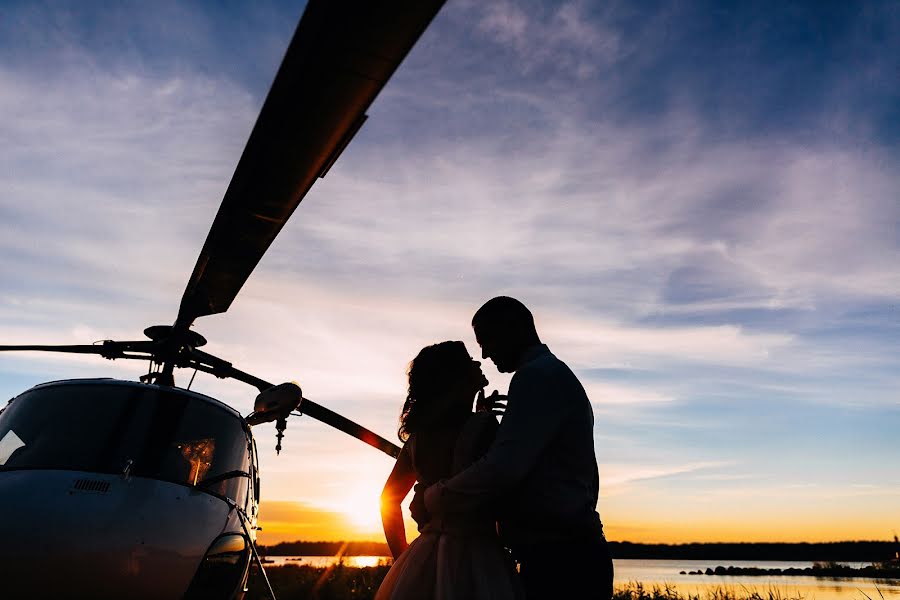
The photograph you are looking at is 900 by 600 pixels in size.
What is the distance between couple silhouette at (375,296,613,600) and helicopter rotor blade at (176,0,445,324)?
1.32m

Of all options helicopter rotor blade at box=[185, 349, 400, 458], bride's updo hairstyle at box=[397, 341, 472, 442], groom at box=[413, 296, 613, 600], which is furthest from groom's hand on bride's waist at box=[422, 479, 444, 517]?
helicopter rotor blade at box=[185, 349, 400, 458]

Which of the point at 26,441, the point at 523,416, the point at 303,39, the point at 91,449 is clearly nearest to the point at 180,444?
the point at 91,449

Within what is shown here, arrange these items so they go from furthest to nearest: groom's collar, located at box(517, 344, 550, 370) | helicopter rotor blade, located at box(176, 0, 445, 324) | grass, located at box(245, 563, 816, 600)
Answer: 1. grass, located at box(245, 563, 816, 600)
2. groom's collar, located at box(517, 344, 550, 370)
3. helicopter rotor blade, located at box(176, 0, 445, 324)

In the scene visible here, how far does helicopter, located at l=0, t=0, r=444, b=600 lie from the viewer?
7.34ft

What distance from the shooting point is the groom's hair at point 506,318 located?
11.3 feet

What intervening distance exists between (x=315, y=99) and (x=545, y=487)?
217 cm

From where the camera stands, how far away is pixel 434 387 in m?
3.62

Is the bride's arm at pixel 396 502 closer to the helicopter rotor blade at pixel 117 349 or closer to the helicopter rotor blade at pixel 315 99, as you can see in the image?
the helicopter rotor blade at pixel 315 99

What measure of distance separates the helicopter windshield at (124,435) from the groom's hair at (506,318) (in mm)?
3289

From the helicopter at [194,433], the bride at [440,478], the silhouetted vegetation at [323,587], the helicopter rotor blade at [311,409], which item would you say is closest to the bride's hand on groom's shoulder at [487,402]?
the bride at [440,478]

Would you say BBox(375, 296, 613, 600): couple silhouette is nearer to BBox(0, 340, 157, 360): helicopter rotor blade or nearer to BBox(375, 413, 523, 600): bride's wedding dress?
BBox(375, 413, 523, 600): bride's wedding dress

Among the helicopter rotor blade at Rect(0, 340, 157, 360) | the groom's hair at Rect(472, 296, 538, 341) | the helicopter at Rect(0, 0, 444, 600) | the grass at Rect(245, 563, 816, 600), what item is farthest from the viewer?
the grass at Rect(245, 563, 816, 600)

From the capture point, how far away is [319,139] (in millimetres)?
2641

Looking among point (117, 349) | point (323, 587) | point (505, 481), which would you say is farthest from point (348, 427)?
point (323, 587)
